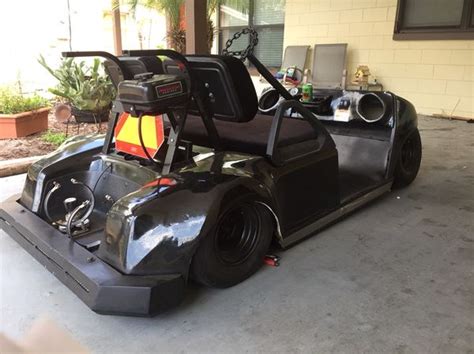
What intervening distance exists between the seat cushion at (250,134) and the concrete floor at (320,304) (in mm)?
594

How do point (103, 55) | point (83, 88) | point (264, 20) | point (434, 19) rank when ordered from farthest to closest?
1. point (264, 20)
2. point (434, 19)
3. point (83, 88)
4. point (103, 55)

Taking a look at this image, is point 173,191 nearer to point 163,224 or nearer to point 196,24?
point 163,224

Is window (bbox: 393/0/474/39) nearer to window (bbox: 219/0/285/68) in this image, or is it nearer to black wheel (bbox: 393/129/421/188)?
window (bbox: 219/0/285/68)

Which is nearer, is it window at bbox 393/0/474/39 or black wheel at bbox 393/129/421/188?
black wheel at bbox 393/129/421/188

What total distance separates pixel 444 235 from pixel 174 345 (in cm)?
177

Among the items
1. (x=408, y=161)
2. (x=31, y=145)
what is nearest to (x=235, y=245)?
(x=408, y=161)

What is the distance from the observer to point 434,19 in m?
6.31

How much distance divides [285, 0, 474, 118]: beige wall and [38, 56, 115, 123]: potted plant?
4.34 meters

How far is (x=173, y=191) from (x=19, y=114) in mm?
3298

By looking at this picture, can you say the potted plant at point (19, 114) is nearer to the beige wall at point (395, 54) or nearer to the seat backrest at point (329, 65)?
the seat backrest at point (329, 65)

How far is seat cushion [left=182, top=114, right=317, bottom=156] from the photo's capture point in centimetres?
222

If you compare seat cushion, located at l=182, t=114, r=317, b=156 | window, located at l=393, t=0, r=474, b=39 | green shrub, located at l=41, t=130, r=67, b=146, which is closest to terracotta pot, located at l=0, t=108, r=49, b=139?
green shrub, located at l=41, t=130, r=67, b=146

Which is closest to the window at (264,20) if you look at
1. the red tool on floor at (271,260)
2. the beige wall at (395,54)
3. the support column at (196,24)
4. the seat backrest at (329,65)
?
the beige wall at (395,54)

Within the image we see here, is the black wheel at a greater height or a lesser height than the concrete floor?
greater
